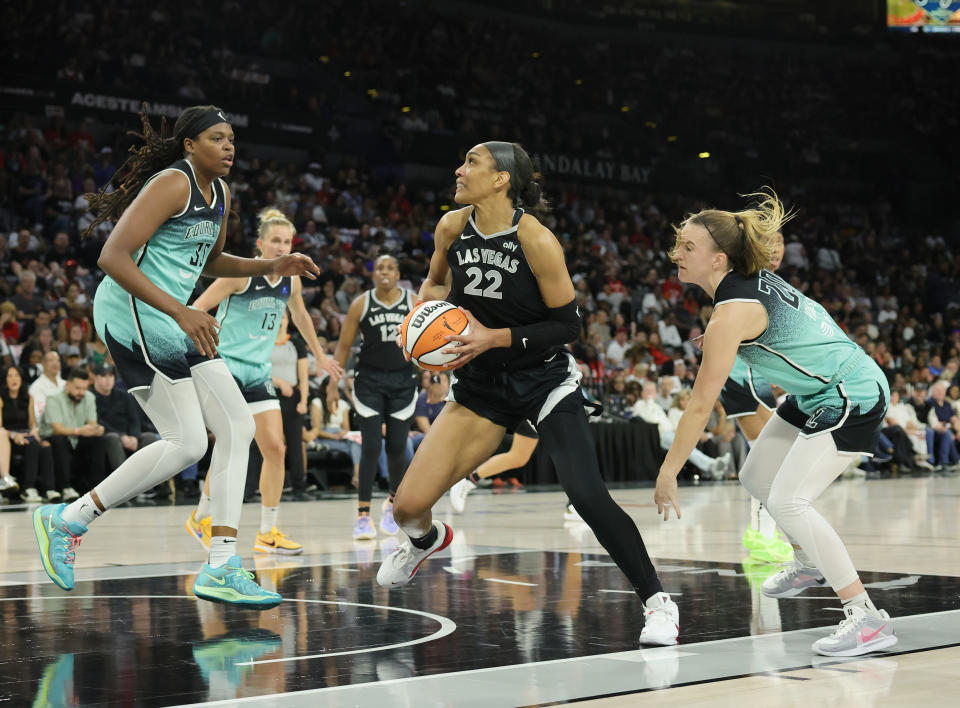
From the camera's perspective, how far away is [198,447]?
5176 mm

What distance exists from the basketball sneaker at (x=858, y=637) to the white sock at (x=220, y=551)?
8.05ft

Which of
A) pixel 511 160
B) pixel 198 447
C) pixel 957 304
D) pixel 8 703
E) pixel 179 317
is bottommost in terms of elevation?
pixel 8 703

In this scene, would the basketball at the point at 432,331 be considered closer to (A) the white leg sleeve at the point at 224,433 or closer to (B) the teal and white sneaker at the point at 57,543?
(A) the white leg sleeve at the point at 224,433

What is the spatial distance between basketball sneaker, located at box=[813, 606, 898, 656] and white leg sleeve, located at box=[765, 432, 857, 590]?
0.14 meters

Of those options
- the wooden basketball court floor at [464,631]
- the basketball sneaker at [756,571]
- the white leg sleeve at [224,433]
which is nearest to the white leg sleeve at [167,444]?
the white leg sleeve at [224,433]

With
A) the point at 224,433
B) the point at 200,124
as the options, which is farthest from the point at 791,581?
the point at 200,124

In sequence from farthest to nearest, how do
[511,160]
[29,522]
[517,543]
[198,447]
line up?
1. [29,522]
2. [517,543]
3. [198,447]
4. [511,160]

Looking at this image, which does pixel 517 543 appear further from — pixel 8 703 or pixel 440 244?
pixel 8 703

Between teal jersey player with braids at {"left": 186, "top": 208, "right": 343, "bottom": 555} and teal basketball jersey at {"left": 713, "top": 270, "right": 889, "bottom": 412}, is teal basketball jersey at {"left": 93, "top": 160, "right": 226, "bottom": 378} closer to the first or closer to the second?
teal jersey player with braids at {"left": 186, "top": 208, "right": 343, "bottom": 555}

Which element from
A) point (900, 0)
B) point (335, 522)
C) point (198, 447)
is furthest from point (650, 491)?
point (900, 0)

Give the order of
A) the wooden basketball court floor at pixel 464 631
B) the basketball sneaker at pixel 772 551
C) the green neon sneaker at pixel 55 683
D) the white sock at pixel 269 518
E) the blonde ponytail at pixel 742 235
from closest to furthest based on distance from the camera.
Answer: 1. the green neon sneaker at pixel 55 683
2. the wooden basketball court floor at pixel 464 631
3. the blonde ponytail at pixel 742 235
4. the basketball sneaker at pixel 772 551
5. the white sock at pixel 269 518

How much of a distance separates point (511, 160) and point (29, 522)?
656 centimetres

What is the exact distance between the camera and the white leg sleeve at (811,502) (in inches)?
174

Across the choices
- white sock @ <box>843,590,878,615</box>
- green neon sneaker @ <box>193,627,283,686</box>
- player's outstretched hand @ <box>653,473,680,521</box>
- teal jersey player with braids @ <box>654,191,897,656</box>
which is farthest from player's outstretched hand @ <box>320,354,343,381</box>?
white sock @ <box>843,590,878,615</box>
